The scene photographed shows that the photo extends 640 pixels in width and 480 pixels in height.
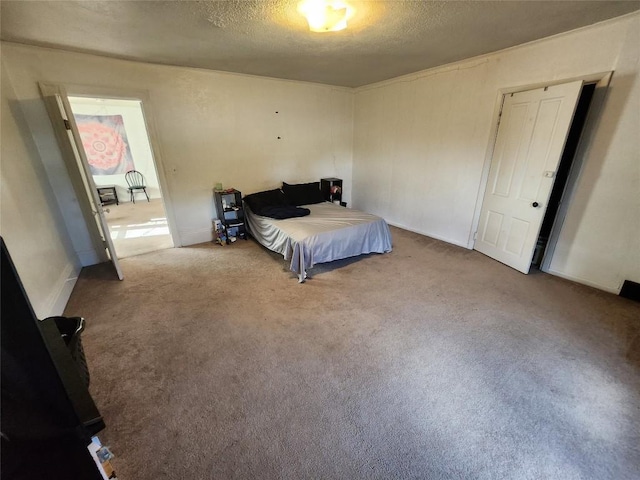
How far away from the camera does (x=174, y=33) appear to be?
2463 mm

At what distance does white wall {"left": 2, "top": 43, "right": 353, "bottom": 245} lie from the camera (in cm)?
295

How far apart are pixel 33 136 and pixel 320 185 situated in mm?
3761

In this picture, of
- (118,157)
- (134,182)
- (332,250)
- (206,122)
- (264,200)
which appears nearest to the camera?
(332,250)

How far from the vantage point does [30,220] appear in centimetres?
247

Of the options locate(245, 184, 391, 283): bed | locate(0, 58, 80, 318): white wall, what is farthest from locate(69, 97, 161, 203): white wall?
locate(245, 184, 391, 283): bed

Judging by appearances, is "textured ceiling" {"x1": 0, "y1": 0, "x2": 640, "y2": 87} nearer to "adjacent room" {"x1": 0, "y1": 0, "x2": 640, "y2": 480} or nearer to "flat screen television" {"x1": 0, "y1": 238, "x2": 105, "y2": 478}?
"adjacent room" {"x1": 0, "y1": 0, "x2": 640, "y2": 480}

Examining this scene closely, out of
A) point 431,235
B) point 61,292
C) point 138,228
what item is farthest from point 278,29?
point 138,228

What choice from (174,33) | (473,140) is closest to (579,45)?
(473,140)

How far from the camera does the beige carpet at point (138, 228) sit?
405 cm

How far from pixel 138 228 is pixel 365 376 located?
489cm

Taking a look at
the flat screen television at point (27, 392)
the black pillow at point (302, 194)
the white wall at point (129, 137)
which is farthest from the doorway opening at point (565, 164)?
the white wall at point (129, 137)

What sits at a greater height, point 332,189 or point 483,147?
point 483,147

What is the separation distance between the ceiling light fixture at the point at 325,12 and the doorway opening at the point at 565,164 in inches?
102

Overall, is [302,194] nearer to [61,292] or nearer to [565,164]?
[61,292]
